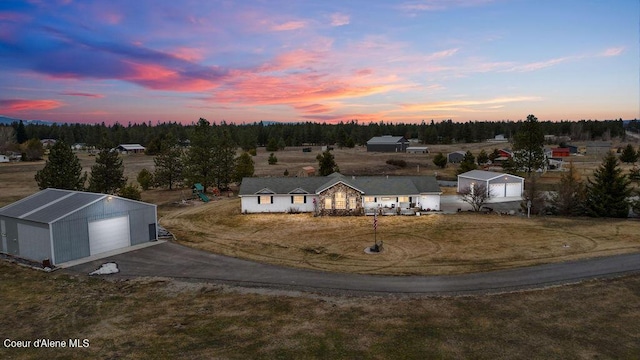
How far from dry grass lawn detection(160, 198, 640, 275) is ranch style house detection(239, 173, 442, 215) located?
1741 millimetres

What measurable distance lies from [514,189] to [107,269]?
51.9m

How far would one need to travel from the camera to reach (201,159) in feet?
208

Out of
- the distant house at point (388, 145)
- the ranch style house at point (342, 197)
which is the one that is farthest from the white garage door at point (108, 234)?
the distant house at point (388, 145)

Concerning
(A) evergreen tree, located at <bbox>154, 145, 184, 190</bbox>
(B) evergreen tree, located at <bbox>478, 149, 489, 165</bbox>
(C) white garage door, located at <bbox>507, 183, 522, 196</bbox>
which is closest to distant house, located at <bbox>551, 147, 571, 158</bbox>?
(B) evergreen tree, located at <bbox>478, 149, 489, 165</bbox>

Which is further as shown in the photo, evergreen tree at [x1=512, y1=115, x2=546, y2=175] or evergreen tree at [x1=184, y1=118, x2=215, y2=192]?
evergreen tree at [x1=512, y1=115, x2=546, y2=175]

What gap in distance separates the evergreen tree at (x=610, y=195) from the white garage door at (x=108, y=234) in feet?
152

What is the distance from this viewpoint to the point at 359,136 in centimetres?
18075

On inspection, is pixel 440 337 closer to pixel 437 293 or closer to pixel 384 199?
pixel 437 293

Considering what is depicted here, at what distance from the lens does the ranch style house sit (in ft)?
155

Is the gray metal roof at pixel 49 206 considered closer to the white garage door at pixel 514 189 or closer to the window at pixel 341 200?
the window at pixel 341 200

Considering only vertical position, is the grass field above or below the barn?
below

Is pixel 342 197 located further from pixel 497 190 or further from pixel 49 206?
pixel 49 206

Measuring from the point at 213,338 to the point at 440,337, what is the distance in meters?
10.0

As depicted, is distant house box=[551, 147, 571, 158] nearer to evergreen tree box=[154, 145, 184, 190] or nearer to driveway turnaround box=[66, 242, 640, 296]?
driveway turnaround box=[66, 242, 640, 296]
